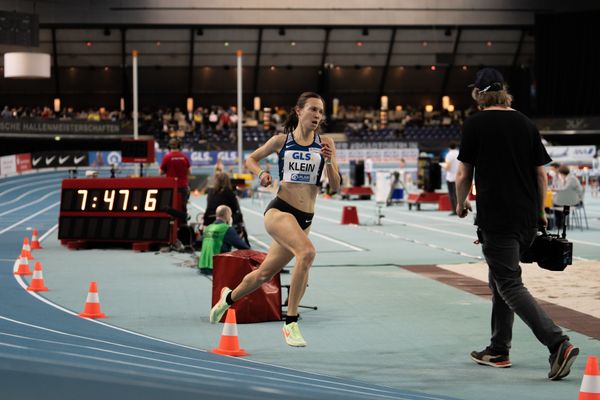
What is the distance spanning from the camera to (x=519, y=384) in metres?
6.61

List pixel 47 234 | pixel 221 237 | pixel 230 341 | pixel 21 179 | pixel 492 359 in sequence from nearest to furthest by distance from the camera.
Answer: pixel 492 359 → pixel 230 341 → pixel 221 237 → pixel 47 234 → pixel 21 179

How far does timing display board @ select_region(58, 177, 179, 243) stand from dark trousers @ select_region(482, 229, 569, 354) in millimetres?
11654

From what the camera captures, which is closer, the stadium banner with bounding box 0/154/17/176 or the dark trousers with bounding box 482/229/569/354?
the dark trousers with bounding box 482/229/569/354

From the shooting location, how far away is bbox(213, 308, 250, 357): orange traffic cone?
7695 mm

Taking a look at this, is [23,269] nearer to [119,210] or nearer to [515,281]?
[119,210]

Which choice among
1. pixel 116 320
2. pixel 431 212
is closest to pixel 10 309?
pixel 116 320

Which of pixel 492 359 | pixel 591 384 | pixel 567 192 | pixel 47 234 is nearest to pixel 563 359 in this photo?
pixel 492 359

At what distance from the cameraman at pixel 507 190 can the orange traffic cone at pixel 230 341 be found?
1.90 m

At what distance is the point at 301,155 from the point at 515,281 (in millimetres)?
2102

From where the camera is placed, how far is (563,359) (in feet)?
21.6

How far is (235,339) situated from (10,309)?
3.64 meters

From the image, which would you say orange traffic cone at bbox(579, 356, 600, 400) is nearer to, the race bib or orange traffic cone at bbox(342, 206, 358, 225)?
the race bib

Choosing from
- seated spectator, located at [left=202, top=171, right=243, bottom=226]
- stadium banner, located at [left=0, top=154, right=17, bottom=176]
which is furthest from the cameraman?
stadium banner, located at [left=0, top=154, right=17, bottom=176]

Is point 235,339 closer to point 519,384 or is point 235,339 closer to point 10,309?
point 519,384
